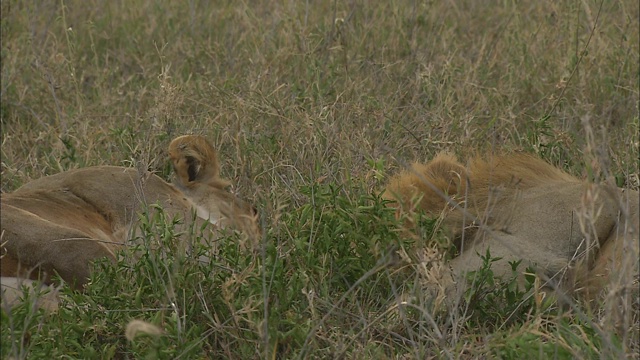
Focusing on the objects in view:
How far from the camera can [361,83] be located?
543 cm

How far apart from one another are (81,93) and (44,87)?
21 cm

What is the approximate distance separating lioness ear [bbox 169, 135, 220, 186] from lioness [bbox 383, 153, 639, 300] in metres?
0.86

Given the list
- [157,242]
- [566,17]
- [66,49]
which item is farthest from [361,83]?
[157,242]

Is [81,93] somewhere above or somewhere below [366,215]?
below

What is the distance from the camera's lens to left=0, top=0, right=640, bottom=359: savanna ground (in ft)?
10.2

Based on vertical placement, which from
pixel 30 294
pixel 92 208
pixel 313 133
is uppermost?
pixel 30 294

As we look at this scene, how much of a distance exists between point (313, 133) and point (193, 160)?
0.51 meters

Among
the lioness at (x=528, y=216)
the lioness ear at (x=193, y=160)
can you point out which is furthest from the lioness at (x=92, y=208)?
the lioness at (x=528, y=216)

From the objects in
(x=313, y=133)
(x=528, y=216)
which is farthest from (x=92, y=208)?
(x=528, y=216)

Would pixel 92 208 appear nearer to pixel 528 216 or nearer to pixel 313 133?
pixel 313 133

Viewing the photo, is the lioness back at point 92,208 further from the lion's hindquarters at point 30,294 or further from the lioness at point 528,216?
the lioness at point 528,216

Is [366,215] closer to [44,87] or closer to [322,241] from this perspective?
[322,241]

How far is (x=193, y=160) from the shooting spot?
456cm

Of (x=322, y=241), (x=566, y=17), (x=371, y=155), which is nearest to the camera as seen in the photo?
(x=322, y=241)
